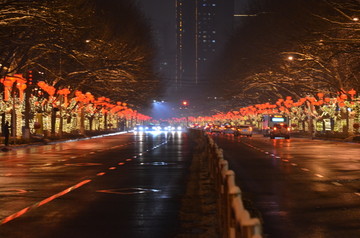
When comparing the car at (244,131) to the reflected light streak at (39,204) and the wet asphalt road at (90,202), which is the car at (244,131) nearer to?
the wet asphalt road at (90,202)

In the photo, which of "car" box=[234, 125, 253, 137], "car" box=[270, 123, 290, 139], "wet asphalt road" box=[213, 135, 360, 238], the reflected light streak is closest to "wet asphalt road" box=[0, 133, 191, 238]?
the reflected light streak

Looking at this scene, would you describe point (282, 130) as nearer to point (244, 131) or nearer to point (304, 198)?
point (244, 131)

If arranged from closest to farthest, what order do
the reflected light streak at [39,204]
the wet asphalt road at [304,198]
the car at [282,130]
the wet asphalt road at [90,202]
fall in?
the wet asphalt road at [90,202], the wet asphalt road at [304,198], the reflected light streak at [39,204], the car at [282,130]

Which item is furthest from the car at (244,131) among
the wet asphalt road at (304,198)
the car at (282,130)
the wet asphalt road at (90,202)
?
the wet asphalt road at (90,202)

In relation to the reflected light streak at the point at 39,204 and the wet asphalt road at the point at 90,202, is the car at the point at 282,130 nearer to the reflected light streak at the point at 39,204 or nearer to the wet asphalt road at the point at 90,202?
the wet asphalt road at the point at 90,202

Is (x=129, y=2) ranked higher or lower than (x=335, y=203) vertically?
higher

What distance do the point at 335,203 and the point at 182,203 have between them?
309 centimetres

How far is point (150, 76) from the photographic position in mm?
88062

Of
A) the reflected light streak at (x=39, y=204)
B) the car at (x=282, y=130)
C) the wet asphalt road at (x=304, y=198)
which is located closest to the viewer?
the wet asphalt road at (x=304, y=198)

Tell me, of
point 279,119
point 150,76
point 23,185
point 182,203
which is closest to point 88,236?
point 182,203

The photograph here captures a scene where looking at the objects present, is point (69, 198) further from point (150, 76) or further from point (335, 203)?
point (150, 76)

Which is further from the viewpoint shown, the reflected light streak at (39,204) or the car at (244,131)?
the car at (244,131)

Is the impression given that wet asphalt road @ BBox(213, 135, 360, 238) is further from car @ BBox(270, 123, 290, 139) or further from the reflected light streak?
car @ BBox(270, 123, 290, 139)

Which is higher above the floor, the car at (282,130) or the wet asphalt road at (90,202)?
the car at (282,130)
